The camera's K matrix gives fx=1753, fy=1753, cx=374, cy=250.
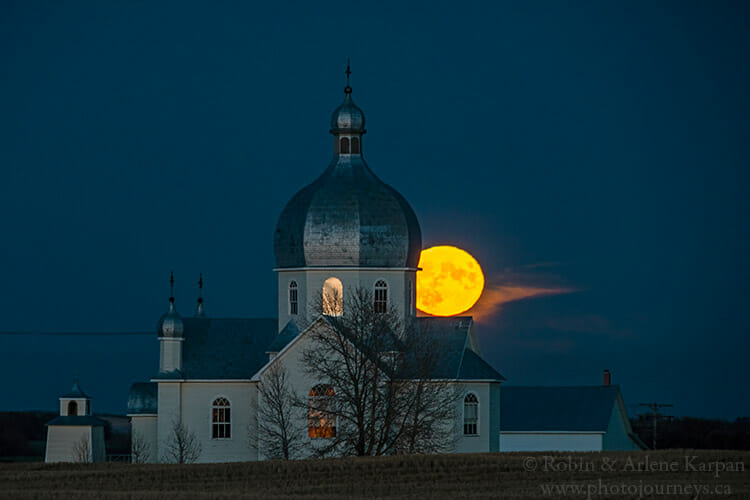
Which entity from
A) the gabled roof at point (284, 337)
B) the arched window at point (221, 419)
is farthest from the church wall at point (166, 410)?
the gabled roof at point (284, 337)

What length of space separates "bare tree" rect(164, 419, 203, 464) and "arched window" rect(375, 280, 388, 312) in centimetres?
867

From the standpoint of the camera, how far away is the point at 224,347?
227 ft

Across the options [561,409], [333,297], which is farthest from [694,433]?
[333,297]

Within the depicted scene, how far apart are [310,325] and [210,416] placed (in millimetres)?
6095

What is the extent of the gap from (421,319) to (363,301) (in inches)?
166

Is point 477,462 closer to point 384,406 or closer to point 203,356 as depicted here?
point 384,406

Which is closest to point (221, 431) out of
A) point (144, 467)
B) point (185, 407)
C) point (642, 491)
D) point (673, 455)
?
point (185, 407)

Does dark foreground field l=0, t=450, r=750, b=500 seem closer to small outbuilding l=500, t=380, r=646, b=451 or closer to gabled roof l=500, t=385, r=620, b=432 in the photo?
small outbuilding l=500, t=380, r=646, b=451

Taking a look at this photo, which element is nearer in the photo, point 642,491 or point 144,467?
point 642,491

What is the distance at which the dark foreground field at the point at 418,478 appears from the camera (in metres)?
42.0

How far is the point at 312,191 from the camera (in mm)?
68875

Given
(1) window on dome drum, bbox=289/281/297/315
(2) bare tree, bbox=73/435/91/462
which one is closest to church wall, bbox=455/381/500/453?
(1) window on dome drum, bbox=289/281/297/315

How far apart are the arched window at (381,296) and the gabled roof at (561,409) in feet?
47.2

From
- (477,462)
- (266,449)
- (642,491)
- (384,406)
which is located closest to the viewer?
(642,491)
